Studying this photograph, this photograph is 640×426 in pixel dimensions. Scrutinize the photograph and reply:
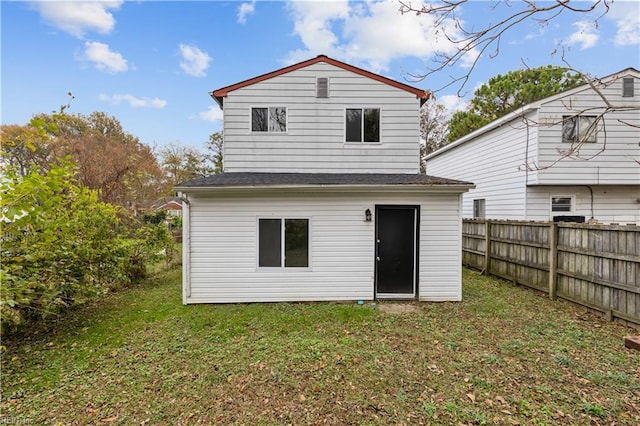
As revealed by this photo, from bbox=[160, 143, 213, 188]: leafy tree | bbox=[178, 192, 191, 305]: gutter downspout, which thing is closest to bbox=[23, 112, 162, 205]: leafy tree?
bbox=[160, 143, 213, 188]: leafy tree

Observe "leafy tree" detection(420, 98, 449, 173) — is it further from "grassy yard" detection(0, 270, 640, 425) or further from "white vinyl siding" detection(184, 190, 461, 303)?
"grassy yard" detection(0, 270, 640, 425)

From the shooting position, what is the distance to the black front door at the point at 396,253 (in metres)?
6.83

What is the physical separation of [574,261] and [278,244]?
251 inches

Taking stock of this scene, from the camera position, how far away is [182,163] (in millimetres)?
27344

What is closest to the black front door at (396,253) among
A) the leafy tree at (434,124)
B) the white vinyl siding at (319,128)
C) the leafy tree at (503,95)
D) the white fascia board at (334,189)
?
the white fascia board at (334,189)

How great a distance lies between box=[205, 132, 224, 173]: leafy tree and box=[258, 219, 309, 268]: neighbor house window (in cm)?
2251

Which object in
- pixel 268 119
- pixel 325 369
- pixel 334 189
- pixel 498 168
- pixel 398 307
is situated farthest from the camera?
pixel 498 168

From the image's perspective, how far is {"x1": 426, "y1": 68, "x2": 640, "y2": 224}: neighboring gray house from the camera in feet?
31.9

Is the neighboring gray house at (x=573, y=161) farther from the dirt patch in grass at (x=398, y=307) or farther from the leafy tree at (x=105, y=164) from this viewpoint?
the leafy tree at (x=105, y=164)

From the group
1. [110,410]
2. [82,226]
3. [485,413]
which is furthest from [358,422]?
[82,226]

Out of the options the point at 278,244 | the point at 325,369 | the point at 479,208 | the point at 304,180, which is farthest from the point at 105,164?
the point at 479,208

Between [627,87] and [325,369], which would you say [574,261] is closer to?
[325,369]

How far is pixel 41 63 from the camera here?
965cm

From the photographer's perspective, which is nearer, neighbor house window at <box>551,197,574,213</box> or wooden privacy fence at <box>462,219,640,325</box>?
wooden privacy fence at <box>462,219,640,325</box>
